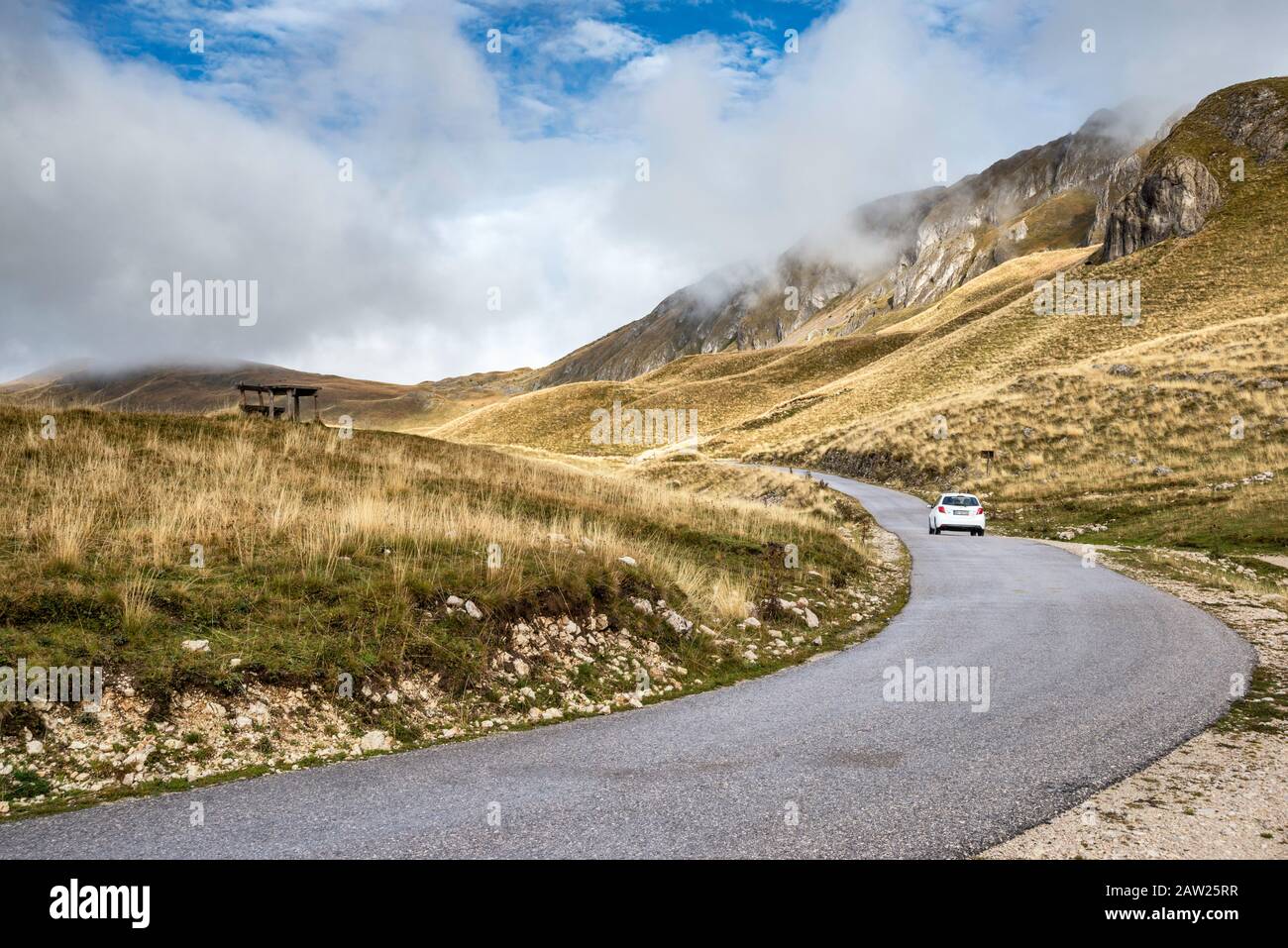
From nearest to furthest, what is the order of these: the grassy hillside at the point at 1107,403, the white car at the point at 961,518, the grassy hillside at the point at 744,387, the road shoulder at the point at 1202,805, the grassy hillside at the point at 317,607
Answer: the road shoulder at the point at 1202,805, the grassy hillside at the point at 317,607, the white car at the point at 961,518, the grassy hillside at the point at 1107,403, the grassy hillside at the point at 744,387

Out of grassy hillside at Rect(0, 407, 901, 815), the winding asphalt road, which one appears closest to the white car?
grassy hillside at Rect(0, 407, 901, 815)

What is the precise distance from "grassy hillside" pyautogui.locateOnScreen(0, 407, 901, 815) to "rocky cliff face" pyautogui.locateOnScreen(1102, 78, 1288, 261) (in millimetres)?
88654

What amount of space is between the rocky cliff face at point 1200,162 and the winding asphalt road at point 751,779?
91.6 m

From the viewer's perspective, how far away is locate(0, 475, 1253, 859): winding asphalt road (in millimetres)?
4504

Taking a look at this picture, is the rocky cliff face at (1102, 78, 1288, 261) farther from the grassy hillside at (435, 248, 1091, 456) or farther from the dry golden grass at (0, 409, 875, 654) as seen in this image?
the dry golden grass at (0, 409, 875, 654)

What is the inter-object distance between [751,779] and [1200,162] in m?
Result: 103

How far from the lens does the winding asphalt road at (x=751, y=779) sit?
4.50 meters

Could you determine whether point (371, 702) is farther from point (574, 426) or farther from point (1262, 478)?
point (574, 426)

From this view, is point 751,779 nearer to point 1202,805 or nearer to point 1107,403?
point 1202,805

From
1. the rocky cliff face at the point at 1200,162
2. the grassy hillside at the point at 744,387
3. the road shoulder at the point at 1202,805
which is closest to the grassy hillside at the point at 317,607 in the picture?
the road shoulder at the point at 1202,805

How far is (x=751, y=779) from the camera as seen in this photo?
554cm

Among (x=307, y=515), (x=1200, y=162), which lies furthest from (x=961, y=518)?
(x=1200, y=162)

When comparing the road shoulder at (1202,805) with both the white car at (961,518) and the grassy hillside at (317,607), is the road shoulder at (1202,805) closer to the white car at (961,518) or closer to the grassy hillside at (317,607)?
the grassy hillside at (317,607)
